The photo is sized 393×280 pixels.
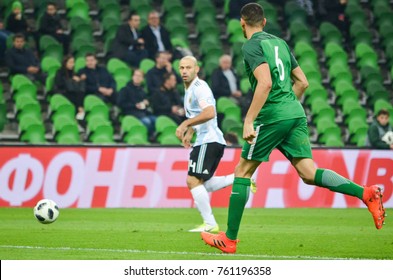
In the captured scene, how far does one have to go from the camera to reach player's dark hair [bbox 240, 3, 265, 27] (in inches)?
337

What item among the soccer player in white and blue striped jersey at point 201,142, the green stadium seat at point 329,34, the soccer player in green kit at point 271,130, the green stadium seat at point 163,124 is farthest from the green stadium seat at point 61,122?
the soccer player in green kit at point 271,130

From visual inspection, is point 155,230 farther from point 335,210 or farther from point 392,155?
point 392,155

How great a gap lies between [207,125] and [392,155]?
5.50 meters

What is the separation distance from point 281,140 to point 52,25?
1142 centimetres

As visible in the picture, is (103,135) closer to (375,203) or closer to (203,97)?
(203,97)

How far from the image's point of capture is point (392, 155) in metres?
15.7

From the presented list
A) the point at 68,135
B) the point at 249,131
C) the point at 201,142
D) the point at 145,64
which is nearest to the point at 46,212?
the point at 201,142

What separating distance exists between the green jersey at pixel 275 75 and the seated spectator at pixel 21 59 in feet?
33.6

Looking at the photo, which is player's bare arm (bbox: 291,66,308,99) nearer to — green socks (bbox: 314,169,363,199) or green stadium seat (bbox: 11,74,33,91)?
green socks (bbox: 314,169,363,199)

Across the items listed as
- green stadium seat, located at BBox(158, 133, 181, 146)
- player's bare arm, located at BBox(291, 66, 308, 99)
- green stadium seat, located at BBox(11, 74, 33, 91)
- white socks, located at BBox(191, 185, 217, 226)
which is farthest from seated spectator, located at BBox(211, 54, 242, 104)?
player's bare arm, located at BBox(291, 66, 308, 99)

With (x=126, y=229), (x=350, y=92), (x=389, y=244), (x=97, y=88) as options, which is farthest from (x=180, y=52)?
(x=389, y=244)

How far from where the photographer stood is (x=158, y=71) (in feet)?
60.1

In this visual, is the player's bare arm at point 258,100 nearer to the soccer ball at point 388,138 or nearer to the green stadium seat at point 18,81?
the soccer ball at point 388,138

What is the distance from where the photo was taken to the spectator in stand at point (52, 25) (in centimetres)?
1922
